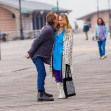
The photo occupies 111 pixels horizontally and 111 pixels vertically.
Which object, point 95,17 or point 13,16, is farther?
point 95,17

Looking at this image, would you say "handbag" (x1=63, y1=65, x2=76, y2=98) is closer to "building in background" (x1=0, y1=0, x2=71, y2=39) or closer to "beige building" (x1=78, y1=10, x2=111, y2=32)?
"building in background" (x1=0, y1=0, x2=71, y2=39)

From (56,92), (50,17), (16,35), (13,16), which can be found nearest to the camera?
(50,17)

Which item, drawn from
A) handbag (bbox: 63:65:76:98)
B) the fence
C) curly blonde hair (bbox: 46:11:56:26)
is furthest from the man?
the fence

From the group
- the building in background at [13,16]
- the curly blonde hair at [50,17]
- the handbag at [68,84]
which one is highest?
the building in background at [13,16]

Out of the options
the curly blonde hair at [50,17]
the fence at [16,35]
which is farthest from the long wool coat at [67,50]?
the fence at [16,35]

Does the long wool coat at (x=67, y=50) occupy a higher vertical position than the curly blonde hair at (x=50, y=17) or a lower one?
lower

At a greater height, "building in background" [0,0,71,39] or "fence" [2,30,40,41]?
"building in background" [0,0,71,39]

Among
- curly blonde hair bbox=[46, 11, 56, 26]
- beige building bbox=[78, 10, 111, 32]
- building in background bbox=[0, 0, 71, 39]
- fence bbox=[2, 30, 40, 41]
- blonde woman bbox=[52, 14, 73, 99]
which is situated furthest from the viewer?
beige building bbox=[78, 10, 111, 32]

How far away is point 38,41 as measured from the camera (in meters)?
9.10

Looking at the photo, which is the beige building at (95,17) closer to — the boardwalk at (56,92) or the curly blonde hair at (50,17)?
the boardwalk at (56,92)

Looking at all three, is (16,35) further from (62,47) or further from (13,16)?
(62,47)

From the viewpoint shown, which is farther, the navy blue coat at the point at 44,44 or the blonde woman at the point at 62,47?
the blonde woman at the point at 62,47

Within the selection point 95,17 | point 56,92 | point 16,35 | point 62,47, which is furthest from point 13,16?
point 62,47

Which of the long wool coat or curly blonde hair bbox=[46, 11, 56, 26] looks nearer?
curly blonde hair bbox=[46, 11, 56, 26]
